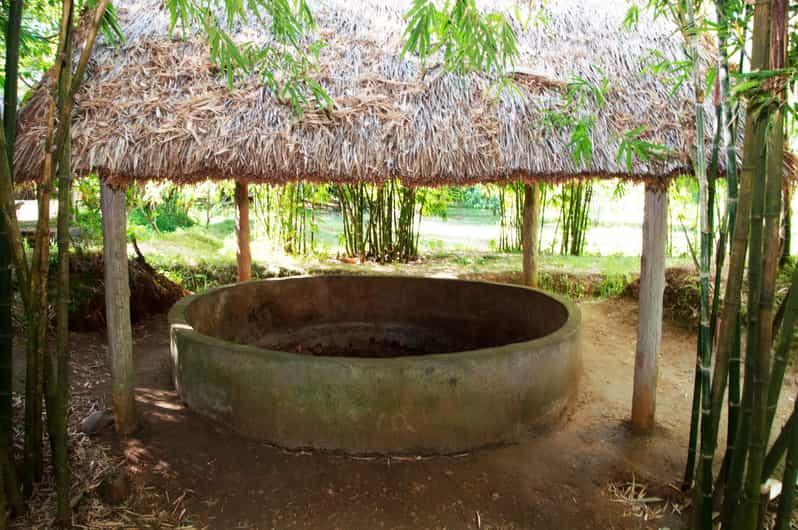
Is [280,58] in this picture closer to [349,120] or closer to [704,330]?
[349,120]

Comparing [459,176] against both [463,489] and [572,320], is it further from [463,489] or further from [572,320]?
[463,489]

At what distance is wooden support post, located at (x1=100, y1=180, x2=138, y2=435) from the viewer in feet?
11.3

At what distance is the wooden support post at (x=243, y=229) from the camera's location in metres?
6.20

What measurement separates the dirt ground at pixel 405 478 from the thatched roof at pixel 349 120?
5.42 ft

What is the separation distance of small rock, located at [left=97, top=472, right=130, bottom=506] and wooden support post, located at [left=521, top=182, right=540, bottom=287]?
15.4 ft

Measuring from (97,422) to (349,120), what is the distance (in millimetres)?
2462

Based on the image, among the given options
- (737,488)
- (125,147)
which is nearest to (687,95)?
(737,488)

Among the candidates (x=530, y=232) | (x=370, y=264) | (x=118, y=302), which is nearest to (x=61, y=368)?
(x=118, y=302)

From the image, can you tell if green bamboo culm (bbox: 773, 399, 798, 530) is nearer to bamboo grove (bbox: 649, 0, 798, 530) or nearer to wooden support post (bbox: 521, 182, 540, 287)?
bamboo grove (bbox: 649, 0, 798, 530)

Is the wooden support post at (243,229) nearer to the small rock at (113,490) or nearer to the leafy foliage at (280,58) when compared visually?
the leafy foliage at (280,58)

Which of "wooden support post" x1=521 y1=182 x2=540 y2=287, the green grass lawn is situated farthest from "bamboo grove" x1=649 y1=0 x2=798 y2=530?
the green grass lawn

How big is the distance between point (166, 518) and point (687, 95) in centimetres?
404

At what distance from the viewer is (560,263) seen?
8148mm

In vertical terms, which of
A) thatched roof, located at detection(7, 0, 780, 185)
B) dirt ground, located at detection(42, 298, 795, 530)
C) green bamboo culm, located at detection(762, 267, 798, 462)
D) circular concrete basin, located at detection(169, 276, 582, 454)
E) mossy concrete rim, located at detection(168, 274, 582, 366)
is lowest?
dirt ground, located at detection(42, 298, 795, 530)
